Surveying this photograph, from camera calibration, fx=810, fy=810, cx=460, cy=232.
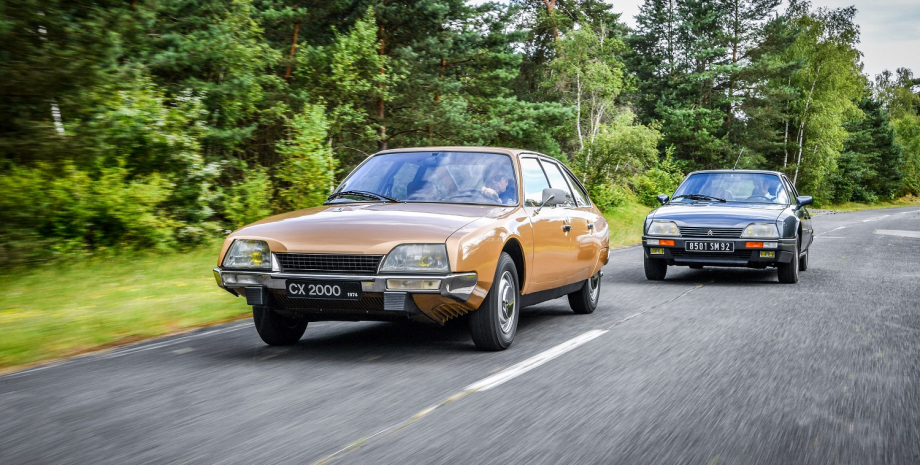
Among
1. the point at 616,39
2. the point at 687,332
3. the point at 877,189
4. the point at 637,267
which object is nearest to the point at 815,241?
the point at 637,267

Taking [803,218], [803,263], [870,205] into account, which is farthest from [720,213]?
[870,205]

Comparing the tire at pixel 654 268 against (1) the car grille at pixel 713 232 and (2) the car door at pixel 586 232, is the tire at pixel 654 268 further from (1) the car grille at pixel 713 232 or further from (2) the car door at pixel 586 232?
(2) the car door at pixel 586 232

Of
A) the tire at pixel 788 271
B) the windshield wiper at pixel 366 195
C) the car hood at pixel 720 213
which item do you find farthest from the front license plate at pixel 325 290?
the tire at pixel 788 271

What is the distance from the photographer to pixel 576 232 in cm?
754

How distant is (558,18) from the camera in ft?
136

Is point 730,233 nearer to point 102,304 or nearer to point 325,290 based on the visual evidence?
point 325,290

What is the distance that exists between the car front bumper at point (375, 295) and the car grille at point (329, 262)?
0.20 feet

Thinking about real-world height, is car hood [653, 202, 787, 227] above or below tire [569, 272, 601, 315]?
above

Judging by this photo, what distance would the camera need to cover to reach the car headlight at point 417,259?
5246 millimetres

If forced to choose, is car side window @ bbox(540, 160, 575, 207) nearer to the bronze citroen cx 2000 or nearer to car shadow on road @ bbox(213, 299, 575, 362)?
the bronze citroen cx 2000

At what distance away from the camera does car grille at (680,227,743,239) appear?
34.8ft

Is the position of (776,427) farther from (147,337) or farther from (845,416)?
(147,337)

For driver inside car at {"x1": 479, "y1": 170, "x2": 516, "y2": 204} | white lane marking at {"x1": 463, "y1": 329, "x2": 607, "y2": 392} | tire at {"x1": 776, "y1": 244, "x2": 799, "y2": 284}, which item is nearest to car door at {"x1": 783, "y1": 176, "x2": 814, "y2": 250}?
tire at {"x1": 776, "y1": 244, "x2": 799, "y2": 284}

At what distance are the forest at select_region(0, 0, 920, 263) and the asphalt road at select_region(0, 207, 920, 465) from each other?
589 cm
